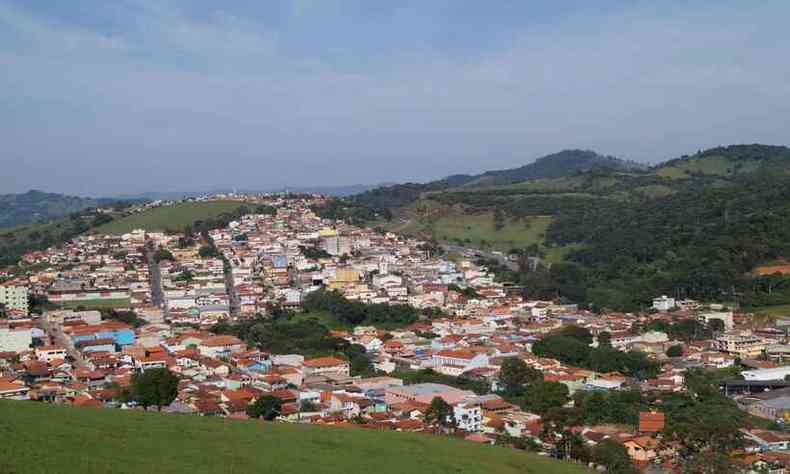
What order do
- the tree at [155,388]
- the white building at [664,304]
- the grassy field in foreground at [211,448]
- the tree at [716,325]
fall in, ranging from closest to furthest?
the grassy field in foreground at [211,448], the tree at [155,388], the tree at [716,325], the white building at [664,304]

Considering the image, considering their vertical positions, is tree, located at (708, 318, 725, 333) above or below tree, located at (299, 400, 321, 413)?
below

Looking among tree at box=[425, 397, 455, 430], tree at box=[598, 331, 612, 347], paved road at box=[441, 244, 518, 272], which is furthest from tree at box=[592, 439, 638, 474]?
paved road at box=[441, 244, 518, 272]

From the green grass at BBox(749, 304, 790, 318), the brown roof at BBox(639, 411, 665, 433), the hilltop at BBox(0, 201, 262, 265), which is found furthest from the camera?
the hilltop at BBox(0, 201, 262, 265)

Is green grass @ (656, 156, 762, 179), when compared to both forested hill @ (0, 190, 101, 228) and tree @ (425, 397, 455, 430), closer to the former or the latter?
tree @ (425, 397, 455, 430)

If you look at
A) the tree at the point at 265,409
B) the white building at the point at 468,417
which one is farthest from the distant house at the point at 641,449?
the tree at the point at 265,409

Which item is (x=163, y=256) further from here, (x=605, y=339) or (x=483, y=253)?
(x=605, y=339)

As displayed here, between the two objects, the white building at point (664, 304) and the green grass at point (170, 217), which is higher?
the green grass at point (170, 217)

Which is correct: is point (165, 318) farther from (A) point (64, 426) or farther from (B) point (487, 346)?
(A) point (64, 426)

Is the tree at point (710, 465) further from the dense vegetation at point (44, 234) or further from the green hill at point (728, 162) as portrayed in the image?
the green hill at point (728, 162)
